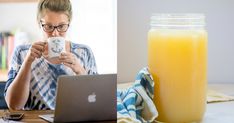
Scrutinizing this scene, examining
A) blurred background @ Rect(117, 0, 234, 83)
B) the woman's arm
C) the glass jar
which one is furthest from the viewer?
the woman's arm

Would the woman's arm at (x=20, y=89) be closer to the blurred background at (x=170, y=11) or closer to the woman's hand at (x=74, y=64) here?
the woman's hand at (x=74, y=64)

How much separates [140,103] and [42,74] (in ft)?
3.96

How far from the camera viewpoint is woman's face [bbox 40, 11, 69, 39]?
1.79m

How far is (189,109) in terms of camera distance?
664 mm

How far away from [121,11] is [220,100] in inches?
12.7

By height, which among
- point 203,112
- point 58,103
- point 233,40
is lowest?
point 58,103

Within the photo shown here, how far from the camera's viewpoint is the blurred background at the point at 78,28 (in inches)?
72.8

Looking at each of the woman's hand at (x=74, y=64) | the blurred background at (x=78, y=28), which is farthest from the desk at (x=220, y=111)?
the blurred background at (x=78, y=28)

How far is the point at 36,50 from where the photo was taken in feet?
4.92

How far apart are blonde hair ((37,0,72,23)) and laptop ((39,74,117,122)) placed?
811 mm

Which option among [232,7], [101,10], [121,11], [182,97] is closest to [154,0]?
[121,11]

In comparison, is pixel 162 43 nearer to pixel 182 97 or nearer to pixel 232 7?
pixel 182 97

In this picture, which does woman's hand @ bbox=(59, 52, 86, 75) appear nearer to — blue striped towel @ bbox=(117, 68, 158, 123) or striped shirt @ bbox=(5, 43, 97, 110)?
striped shirt @ bbox=(5, 43, 97, 110)

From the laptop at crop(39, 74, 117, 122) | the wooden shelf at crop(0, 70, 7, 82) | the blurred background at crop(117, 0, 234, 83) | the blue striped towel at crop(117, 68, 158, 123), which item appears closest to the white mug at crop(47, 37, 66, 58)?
the laptop at crop(39, 74, 117, 122)
